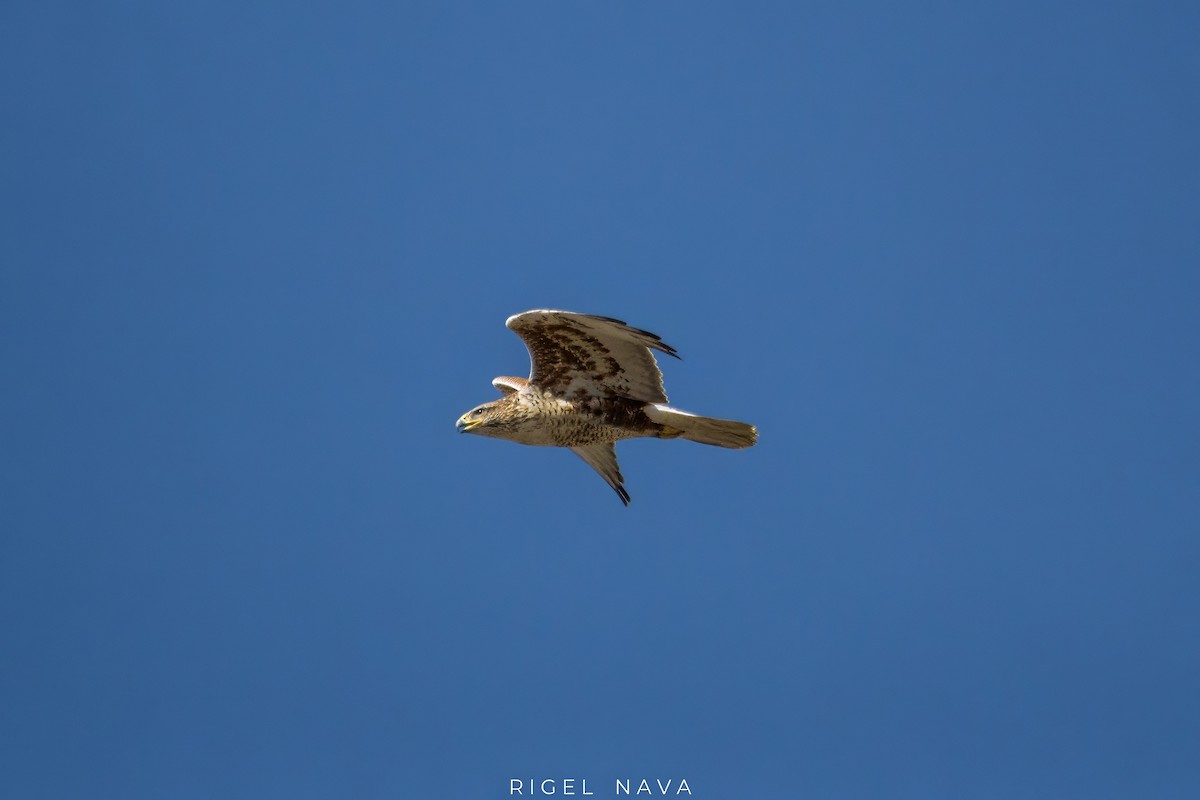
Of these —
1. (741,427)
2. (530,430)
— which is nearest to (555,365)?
(530,430)

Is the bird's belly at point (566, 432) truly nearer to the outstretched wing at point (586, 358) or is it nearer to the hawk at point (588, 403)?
the hawk at point (588, 403)

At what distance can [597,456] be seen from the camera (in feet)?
68.6

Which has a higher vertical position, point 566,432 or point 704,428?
point 566,432

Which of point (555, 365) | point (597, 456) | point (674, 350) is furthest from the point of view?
point (597, 456)

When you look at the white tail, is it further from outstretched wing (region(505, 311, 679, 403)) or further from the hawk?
outstretched wing (region(505, 311, 679, 403))

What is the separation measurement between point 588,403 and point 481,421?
1.20 meters

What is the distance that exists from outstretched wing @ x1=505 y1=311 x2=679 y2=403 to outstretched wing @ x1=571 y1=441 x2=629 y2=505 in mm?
2045

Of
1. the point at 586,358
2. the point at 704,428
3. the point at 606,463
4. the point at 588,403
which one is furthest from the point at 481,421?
the point at 606,463

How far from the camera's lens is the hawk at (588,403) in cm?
1841

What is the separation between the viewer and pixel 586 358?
18469 mm

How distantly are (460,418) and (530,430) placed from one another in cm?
78

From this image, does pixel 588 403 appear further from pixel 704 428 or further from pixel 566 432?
pixel 704 428

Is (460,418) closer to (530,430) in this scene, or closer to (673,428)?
(530,430)

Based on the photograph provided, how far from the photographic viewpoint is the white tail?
60.7ft
